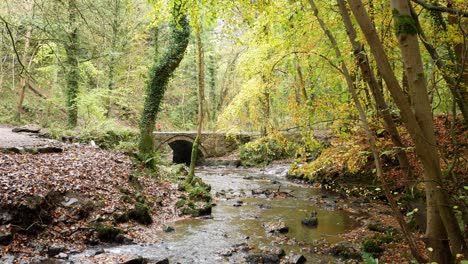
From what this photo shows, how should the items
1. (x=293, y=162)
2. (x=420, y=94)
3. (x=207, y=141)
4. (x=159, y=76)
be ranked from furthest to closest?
(x=207, y=141), (x=159, y=76), (x=293, y=162), (x=420, y=94)

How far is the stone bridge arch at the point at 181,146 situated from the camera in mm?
27562

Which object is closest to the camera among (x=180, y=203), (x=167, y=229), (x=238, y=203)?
(x=167, y=229)

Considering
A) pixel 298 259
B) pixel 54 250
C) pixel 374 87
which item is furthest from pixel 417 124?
pixel 54 250

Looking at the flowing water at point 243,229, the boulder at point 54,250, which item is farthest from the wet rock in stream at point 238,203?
the boulder at point 54,250

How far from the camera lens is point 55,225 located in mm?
7410

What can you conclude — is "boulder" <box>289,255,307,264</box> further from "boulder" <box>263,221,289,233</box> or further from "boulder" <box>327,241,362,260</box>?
"boulder" <box>263,221,289,233</box>

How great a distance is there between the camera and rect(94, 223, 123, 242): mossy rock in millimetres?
7704

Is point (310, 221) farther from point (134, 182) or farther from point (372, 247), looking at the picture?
point (134, 182)

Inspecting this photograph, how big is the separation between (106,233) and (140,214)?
1574mm

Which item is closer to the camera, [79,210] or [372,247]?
[372,247]

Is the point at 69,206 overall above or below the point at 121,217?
above

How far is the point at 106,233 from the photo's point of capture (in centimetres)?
777

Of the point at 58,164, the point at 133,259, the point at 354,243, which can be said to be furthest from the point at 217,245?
the point at 58,164

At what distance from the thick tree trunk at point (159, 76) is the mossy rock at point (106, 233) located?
649 cm
